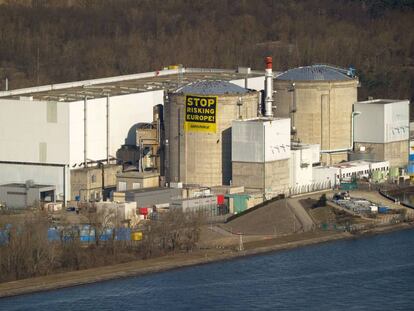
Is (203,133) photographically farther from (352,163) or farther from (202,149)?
(352,163)

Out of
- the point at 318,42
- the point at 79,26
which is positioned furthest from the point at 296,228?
the point at 79,26

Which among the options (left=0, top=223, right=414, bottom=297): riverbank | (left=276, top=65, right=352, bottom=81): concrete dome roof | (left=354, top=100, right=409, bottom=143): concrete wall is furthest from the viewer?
(left=354, top=100, right=409, bottom=143): concrete wall

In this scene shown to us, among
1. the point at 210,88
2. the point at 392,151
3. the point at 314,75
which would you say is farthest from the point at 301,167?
the point at 392,151

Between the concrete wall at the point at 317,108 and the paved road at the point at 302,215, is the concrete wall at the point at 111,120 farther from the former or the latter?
the paved road at the point at 302,215

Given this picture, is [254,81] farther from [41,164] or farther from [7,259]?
[7,259]

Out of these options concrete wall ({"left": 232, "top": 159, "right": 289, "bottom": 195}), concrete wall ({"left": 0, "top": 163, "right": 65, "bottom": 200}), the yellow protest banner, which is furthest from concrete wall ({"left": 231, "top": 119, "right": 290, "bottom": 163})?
concrete wall ({"left": 0, "top": 163, "right": 65, "bottom": 200})

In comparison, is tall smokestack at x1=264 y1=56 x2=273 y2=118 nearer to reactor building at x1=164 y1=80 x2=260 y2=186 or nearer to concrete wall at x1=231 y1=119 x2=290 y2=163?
reactor building at x1=164 y1=80 x2=260 y2=186

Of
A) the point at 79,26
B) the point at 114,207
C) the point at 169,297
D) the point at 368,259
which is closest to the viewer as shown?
the point at 169,297
